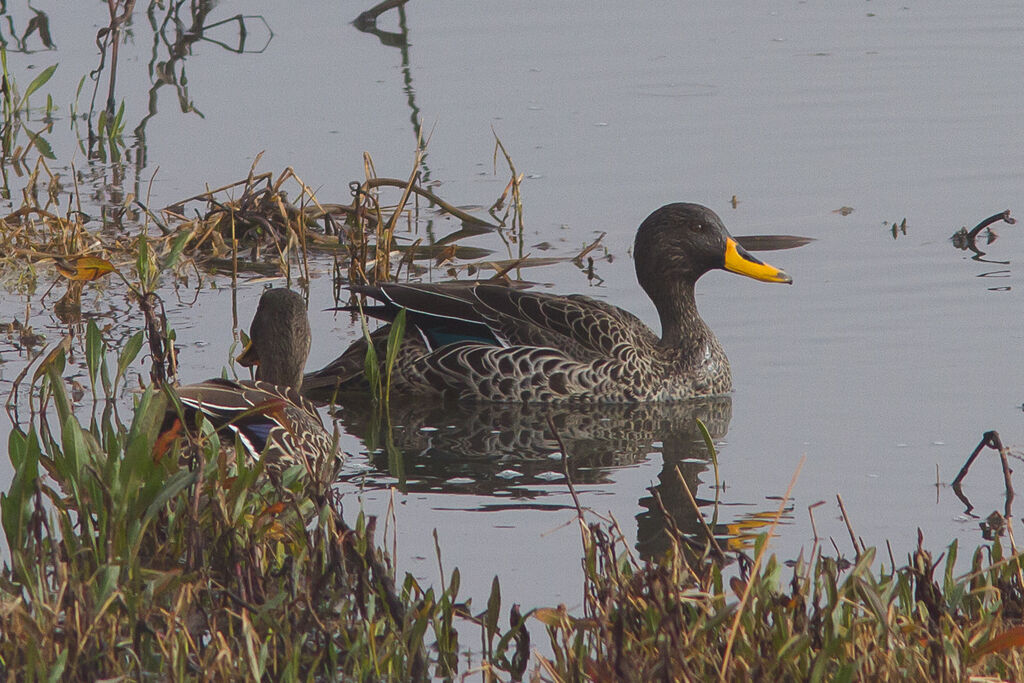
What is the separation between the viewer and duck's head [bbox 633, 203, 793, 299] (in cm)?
869

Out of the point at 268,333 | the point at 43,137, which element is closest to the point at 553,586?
the point at 268,333

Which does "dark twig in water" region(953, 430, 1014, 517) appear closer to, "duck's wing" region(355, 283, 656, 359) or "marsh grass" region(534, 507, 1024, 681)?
"marsh grass" region(534, 507, 1024, 681)

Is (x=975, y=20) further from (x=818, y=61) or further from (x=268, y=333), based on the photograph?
(x=268, y=333)

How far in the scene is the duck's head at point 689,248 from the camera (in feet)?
28.5

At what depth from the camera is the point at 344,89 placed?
509 inches

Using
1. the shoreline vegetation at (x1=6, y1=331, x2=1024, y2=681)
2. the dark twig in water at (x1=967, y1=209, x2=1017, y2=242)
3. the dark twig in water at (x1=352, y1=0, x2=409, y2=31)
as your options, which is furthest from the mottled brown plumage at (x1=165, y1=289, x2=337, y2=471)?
the dark twig in water at (x1=352, y1=0, x2=409, y2=31)

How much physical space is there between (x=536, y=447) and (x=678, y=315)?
5.20 feet

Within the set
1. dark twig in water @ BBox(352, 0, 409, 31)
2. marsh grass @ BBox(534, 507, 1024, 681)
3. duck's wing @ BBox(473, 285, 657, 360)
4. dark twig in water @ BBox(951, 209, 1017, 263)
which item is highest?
dark twig in water @ BBox(352, 0, 409, 31)

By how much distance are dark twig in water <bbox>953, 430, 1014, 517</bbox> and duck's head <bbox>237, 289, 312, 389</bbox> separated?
2.57 metres

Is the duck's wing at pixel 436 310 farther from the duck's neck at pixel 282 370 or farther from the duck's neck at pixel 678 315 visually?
the duck's neck at pixel 282 370

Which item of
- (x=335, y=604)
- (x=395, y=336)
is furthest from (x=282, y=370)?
(x=335, y=604)

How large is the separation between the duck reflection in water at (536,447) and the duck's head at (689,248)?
0.75m

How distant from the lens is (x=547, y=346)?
8.40 metres

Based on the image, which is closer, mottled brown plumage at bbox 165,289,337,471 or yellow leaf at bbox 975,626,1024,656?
yellow leaf at bbox 975,626,1024,656
